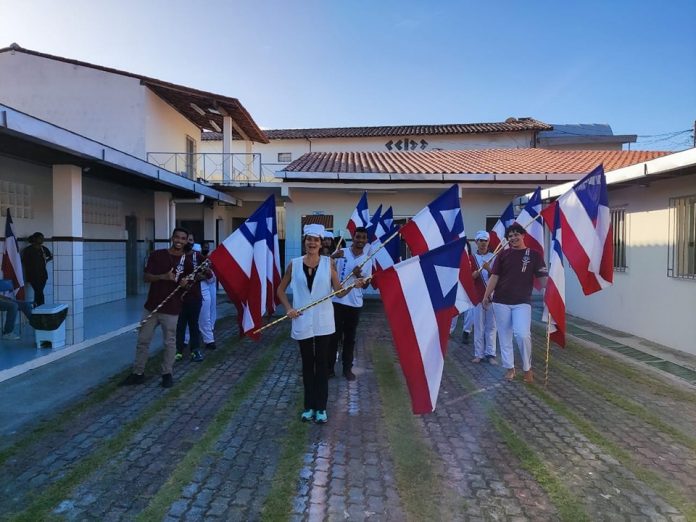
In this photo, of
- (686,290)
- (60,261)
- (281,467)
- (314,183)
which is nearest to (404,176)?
(314,183)

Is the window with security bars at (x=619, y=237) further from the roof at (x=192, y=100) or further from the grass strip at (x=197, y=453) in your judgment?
the roof at (x=192, y=100)

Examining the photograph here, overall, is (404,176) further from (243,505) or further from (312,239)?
(243,505)

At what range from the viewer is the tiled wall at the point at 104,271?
35.5ft

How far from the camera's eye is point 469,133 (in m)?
23.3

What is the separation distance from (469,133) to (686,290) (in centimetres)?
1744

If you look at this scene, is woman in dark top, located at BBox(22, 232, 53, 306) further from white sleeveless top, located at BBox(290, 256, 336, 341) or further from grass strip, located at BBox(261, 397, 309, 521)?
grass strip, located at BBox(261, 397, 309, 521)

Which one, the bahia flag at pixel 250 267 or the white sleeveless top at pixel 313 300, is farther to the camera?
the bahia flag at pixel 250 267

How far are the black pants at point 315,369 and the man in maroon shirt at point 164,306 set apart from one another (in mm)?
1860

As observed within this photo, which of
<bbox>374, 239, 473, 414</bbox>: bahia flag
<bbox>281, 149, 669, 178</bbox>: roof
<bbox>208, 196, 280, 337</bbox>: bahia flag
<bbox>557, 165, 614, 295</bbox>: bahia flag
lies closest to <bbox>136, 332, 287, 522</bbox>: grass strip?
<bbox>208, 196, 280, 337</bbox>: bahia flag

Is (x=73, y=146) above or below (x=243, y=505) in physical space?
above

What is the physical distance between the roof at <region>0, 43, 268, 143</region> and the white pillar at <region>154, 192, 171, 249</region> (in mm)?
3668

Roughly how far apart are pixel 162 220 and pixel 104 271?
2043 millimetres

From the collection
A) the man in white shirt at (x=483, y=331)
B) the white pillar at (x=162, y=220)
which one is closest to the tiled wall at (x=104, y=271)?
the white pillar at (x=162, y=220)

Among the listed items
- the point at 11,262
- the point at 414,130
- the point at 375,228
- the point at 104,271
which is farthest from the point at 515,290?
the point at 414,130
